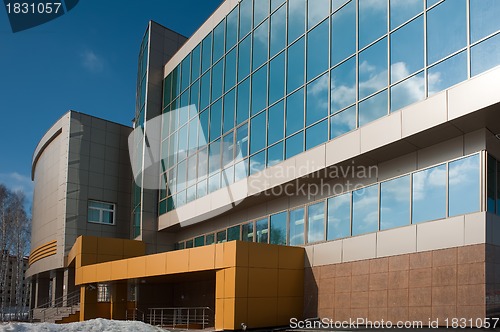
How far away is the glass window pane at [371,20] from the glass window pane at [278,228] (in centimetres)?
879

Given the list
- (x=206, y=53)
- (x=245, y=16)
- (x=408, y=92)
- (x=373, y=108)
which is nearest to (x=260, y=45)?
(x=245, y=16)

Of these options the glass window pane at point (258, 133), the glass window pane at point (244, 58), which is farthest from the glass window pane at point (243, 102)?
the glass window pane at point (258, 133)

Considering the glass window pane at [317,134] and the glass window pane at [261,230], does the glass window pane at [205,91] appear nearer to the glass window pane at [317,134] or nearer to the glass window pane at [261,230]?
the glass window pane at [261,230]

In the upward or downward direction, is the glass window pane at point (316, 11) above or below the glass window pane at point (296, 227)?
above

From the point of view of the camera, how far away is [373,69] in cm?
1969

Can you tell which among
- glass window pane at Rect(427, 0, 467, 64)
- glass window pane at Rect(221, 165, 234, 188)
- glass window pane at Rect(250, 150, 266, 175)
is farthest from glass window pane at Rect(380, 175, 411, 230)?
glass window pane at Rect(221, 165, 234, 188)

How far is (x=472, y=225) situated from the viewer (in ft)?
54.0

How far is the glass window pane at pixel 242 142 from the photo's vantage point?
26.3 metres

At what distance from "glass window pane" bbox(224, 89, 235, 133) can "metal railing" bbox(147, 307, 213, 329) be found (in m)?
9.37

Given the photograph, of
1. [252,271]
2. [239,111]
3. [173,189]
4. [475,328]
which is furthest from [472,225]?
[173,189]

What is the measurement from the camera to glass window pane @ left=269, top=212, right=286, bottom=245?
24781 millimetres

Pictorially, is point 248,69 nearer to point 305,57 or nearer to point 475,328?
point 305,57

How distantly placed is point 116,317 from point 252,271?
14404mm

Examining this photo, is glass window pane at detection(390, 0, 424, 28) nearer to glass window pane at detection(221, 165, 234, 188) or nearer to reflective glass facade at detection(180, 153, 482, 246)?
reflective glass facade at detection(180, 153, 482, 246)
